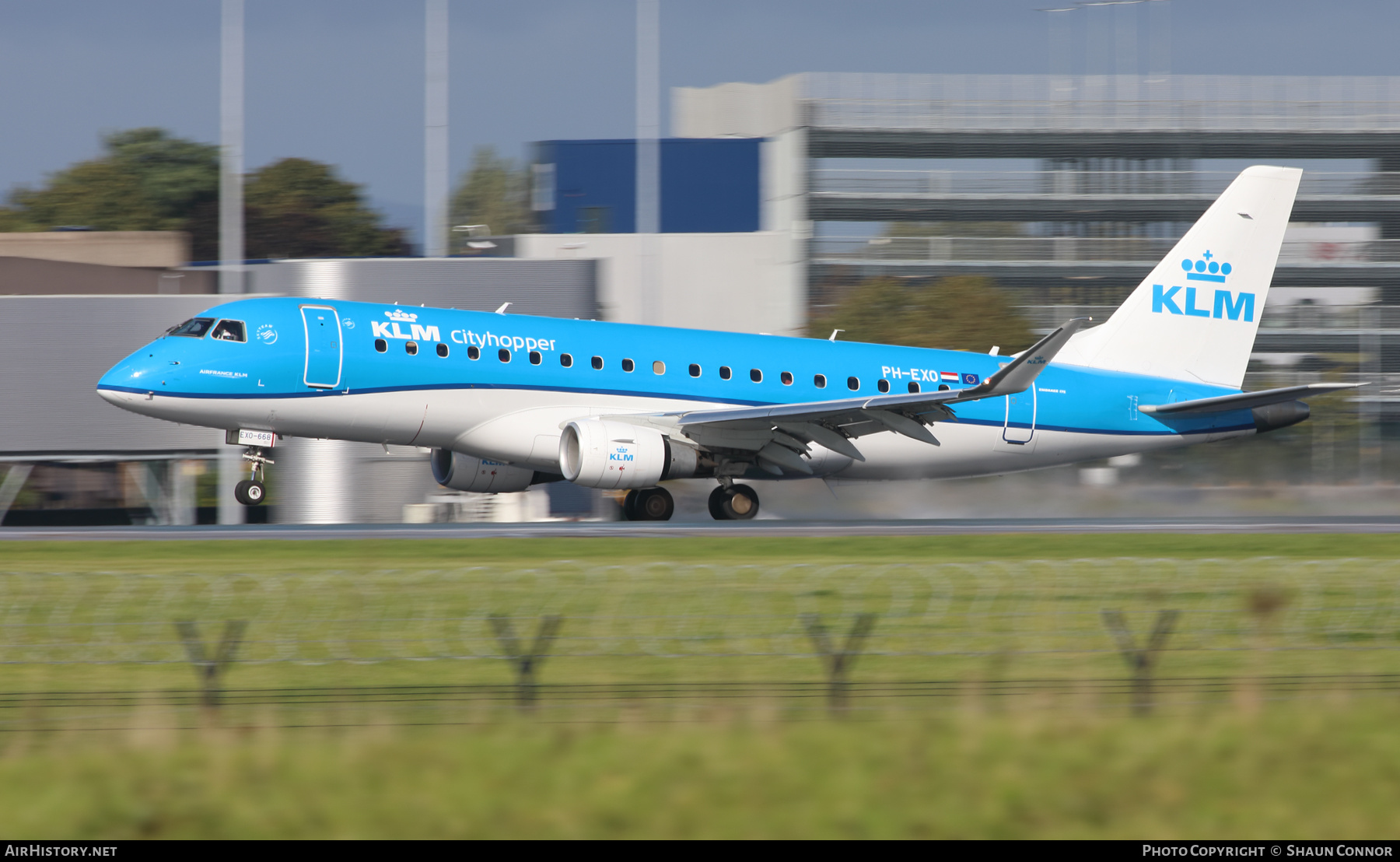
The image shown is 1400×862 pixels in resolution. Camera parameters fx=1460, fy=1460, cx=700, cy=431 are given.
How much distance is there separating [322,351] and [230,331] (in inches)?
66.5

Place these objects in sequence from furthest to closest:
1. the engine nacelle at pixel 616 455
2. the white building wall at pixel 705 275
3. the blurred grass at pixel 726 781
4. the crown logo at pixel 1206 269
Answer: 1. the white building wall at pixel 705 275
2. the crown logo at pixel 1206 269
3. the engine nacelle at pixel 616 455
4. the blurred grass at pixel 726 781

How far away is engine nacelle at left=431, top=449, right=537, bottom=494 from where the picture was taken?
28.8 m

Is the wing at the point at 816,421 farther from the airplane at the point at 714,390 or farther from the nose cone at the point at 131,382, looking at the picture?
the nose cone at the point at 131,382

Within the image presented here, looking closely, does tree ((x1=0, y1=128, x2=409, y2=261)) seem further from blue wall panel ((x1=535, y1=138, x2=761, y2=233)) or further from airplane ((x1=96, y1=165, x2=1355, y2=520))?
airplane ((x1=96, y1=165, x2=1355, y2=520))

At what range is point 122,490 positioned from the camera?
36.4 metres

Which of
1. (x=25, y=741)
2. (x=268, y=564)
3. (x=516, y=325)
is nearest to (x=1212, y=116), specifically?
(x=516, y=325)

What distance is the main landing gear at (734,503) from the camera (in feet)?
95.6

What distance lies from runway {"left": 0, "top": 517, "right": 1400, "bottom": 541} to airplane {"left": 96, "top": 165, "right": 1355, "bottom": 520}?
4.47 ft

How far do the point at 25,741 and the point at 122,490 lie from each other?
28844 mm

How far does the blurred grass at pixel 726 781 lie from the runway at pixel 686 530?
569 inches

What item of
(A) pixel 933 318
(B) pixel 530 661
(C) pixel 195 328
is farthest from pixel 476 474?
(A) pixel 933 318

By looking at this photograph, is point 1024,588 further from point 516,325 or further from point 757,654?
point 516,325

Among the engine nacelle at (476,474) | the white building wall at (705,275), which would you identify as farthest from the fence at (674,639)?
the white building wall at (705,275)

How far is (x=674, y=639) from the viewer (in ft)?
39.8
